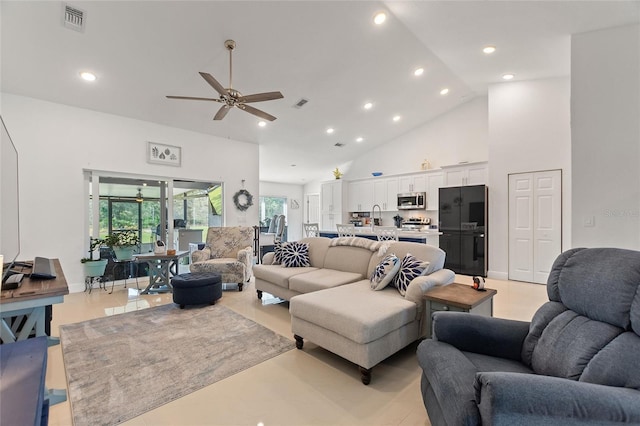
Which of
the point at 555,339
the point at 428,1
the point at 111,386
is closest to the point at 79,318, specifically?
the point at 111,386

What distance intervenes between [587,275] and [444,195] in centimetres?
470

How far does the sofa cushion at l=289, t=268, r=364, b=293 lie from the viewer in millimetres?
3139

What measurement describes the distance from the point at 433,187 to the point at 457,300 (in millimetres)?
4978

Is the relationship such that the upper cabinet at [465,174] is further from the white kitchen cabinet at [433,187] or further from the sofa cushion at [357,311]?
the sofa cushion at [357,311]

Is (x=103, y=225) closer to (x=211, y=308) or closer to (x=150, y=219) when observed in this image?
(x=150, y=219)

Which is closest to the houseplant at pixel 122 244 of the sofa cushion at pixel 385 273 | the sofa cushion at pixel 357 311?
the sofa cushion at pixel 357 311

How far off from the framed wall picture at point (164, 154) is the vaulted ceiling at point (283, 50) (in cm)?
46

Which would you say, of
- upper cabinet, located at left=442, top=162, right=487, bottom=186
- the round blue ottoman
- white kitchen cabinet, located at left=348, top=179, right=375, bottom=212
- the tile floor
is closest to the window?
white kitchen cabinet, located at left=348, top=179, right=375, bottom=212

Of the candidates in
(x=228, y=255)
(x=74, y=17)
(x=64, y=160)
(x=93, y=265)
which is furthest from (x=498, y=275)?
(x=64, y=160)

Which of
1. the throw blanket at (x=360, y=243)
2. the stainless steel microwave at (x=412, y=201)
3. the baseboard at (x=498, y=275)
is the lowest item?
the baseboard at (x=498, y=275)

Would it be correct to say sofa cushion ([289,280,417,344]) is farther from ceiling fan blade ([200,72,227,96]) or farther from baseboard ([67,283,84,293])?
baseboard ([67,283,84,293])

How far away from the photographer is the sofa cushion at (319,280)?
3.14 metres

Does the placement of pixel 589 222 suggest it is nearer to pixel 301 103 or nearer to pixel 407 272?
pixel 407 272

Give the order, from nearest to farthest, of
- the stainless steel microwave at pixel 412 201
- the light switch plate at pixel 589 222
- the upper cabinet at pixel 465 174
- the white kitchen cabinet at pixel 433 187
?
1. the light switch plate at pixel 589 222
2. the upper cabinet at pixel 465 174
3. the white kitchen cabinet at pixel 433 187
4. the stainless steel microwave at pixel 412 201
